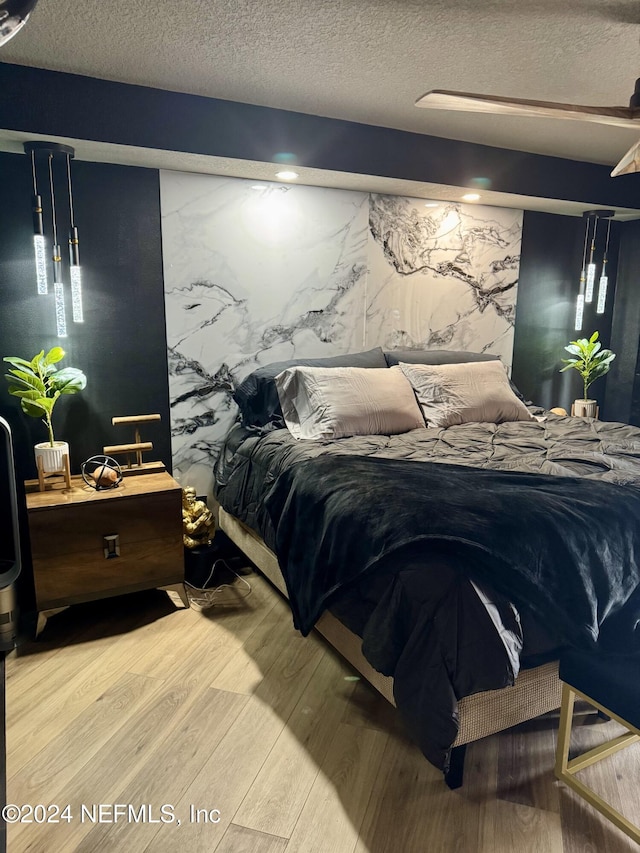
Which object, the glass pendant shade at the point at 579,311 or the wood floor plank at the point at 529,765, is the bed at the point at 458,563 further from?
the glass pendant shade at the point at 579,311

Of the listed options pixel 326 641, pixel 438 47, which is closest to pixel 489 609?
pixel 326 641

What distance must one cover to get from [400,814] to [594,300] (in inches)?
155

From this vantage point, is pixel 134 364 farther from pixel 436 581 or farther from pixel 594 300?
pixel 594 300

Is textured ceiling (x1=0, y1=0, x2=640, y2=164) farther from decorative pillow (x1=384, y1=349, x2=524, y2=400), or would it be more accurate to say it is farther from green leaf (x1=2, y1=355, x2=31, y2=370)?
decorative pillow (x1=384, y1=349, x2=524, y2=400)

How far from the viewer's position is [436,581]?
1670 millimetres

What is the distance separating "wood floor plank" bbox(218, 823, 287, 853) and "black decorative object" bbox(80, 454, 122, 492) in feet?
5.03

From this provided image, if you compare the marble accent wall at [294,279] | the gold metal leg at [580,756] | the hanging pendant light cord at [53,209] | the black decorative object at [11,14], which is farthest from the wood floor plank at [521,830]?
the hanging pendant light cord at [53,209]

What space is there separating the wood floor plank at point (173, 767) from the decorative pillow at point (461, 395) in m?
1.78

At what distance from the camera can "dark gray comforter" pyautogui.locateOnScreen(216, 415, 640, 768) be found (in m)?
1.61

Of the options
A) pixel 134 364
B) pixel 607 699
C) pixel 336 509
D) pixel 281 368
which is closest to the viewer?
pixel 607 699

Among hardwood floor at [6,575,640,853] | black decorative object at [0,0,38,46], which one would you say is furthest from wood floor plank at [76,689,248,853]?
black decorative object at [0,0,38,46]

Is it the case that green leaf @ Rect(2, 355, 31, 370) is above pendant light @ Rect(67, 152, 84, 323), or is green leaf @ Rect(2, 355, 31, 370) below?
below

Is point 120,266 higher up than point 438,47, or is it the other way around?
point 438,47

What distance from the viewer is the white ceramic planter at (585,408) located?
422cm
